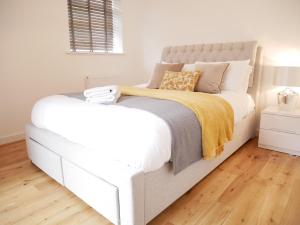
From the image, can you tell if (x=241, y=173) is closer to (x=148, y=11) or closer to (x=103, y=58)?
(x=103, y=58)

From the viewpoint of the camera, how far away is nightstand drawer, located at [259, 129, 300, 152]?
241cm

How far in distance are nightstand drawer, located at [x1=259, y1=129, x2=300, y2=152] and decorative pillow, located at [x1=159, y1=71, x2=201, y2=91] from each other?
101 cm

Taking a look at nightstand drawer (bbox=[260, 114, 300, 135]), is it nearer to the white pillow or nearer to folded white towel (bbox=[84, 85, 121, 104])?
the white pillow

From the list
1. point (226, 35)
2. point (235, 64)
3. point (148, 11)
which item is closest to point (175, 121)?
point (235, 64)

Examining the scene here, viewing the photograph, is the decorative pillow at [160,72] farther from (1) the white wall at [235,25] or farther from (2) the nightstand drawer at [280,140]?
(2) the nightstand drawer at [280,140]

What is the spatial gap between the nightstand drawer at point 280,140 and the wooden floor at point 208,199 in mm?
209

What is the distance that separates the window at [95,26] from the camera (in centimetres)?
337

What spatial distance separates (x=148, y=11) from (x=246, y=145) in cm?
299

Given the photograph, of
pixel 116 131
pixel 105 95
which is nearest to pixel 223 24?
pixel 105 95

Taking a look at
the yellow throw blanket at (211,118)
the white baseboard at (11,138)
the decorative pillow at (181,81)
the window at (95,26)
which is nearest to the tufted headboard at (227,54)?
the decorative pillow at (181,81)

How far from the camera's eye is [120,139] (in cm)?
130

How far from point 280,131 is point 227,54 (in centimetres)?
122

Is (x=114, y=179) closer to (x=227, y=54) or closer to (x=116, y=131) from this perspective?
(x=116, y=131)

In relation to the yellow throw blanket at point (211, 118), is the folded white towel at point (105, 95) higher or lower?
higher
